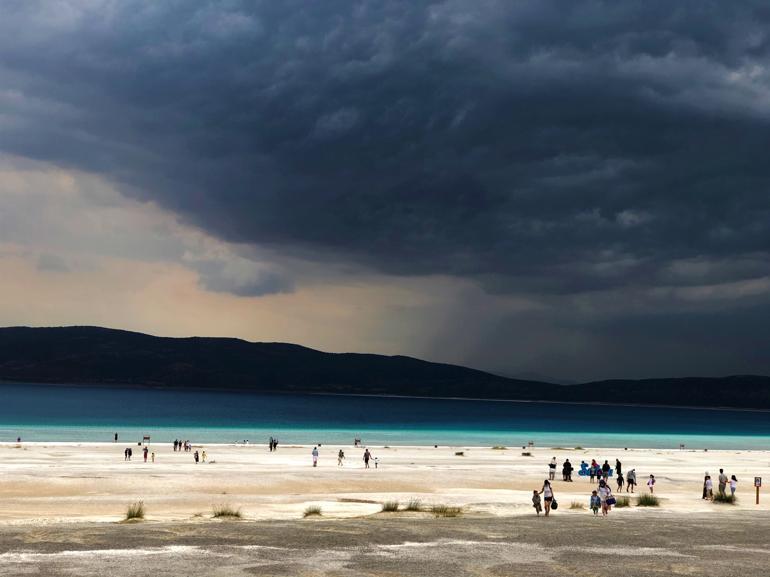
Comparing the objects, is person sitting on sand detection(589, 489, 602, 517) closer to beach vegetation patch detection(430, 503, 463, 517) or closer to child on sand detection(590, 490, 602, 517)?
child on sand detection(590, 490, 602, 517)

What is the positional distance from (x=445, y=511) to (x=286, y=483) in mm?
16419

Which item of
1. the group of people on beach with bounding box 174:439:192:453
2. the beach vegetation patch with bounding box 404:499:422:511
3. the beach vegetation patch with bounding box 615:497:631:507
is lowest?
the group of people on beach with bounding box 174:439:192:453

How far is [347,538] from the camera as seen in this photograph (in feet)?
84.6

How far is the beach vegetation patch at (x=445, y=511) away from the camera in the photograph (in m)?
33.2

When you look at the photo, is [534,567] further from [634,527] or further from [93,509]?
[93,509]

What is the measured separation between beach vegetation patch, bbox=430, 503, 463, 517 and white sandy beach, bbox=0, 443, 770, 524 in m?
0.66

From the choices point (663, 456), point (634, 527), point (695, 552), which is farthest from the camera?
point (663, 456)

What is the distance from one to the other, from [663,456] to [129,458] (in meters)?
55.8

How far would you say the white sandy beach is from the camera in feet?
117

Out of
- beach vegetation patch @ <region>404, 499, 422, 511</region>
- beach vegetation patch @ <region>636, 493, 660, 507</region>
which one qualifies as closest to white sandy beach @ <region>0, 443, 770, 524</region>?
beach vegetation patch @ <region>636, 493, 660, 507</region>

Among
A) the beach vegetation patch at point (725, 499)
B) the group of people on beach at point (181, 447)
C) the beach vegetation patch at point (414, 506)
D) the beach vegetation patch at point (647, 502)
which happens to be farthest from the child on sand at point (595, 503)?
the group of people on beach at point (181, 447)

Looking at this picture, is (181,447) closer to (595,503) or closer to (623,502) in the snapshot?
(623,502)

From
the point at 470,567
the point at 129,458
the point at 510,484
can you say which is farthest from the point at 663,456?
the point at 470,567

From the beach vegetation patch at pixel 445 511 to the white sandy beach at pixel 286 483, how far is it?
664 millimetres
